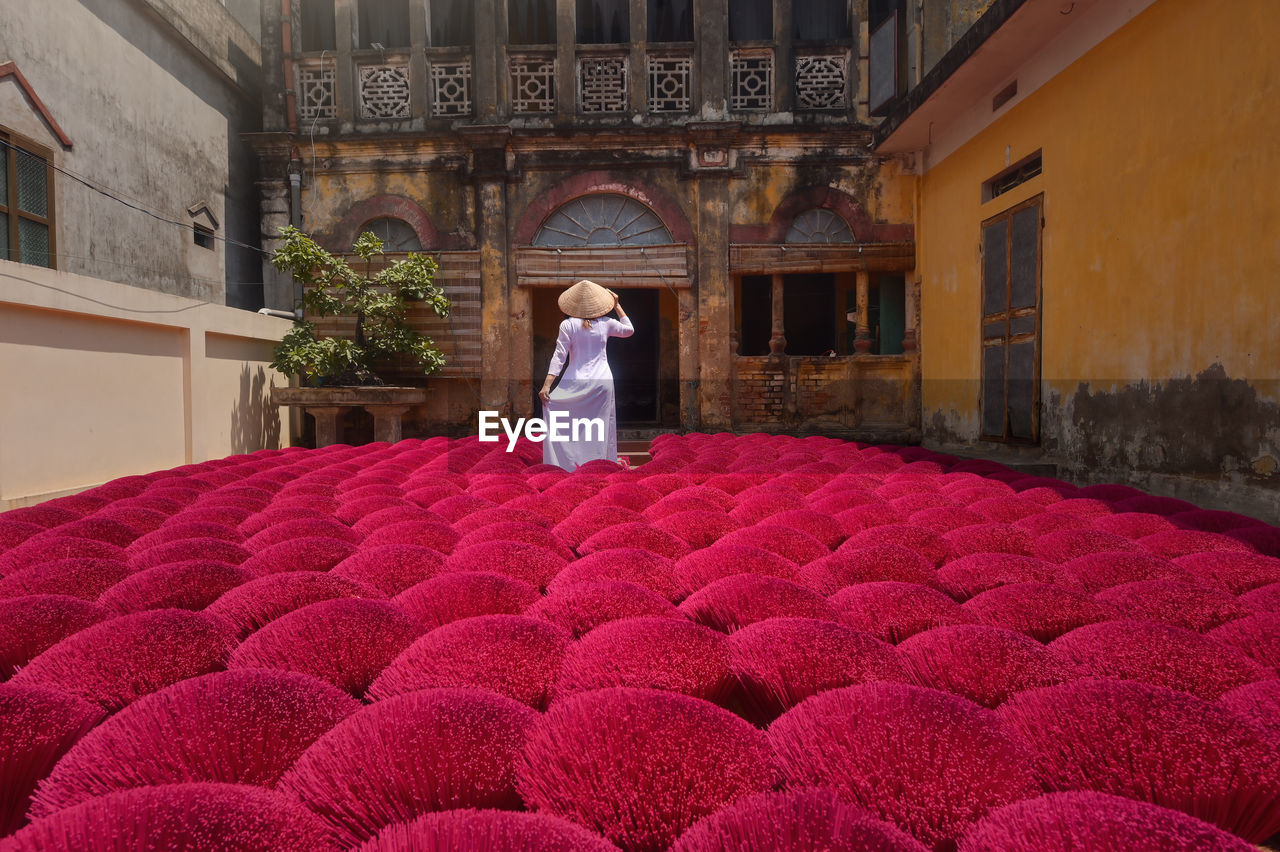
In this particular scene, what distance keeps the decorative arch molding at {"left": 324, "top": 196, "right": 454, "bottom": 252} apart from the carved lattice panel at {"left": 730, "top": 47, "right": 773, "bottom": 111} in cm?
383

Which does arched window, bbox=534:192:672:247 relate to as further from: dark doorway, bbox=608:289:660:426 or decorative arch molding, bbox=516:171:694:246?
dark doorway, bbox=608:289:660:426

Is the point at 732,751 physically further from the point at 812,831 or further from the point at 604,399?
the point at 604,399

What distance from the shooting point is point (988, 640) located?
108 centimetres

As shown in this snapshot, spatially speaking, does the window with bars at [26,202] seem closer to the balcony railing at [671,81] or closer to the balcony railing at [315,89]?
the balcony railing at [315,89]

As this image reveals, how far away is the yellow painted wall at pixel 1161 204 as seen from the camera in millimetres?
3521

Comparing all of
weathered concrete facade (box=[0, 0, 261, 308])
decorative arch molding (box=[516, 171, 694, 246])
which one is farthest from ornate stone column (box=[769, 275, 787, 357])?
weathered concrete facade (box=[0, 0, 261, 308])

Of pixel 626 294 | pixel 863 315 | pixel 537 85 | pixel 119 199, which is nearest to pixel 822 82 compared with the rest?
pixel 863 315

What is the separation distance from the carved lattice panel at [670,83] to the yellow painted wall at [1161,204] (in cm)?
371

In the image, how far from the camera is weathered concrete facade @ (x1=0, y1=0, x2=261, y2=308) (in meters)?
6.11

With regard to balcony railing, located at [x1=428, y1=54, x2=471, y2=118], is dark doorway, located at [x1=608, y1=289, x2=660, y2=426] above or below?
below

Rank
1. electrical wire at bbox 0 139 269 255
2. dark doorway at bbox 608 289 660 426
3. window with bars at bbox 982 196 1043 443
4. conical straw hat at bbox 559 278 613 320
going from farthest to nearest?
dark doorway at bbox 608 289 660 426 < electrical wire at bbox 0 139 269 255 < window with bars at bbox 982 196 1043 443 < conical straw hat at bbox 559 278 613 320

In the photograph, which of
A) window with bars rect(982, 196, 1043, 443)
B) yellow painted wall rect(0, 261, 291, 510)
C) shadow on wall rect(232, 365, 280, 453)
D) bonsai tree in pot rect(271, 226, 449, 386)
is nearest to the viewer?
yellow painted wall rect(0, 261, 291, 510)

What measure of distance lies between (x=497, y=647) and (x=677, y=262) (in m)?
7.91

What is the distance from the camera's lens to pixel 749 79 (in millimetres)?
8633
